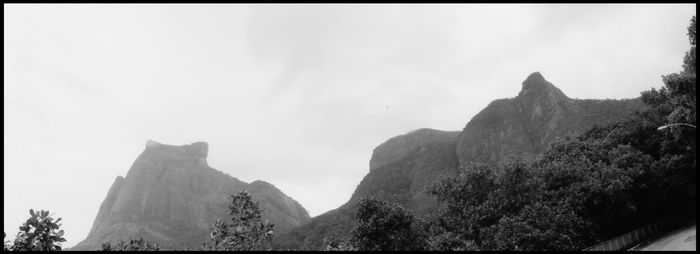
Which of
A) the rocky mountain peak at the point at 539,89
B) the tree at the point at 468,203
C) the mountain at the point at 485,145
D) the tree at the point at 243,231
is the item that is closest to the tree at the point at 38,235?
the tree at the point at 243,231

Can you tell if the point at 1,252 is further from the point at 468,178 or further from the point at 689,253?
the point at 689,253

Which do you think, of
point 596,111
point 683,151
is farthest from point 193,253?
point 596,111

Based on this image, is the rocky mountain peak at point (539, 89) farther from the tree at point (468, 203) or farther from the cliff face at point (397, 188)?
the tree at point (468, 203)

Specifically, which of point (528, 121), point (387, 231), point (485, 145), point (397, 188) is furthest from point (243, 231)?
point (528, 121)

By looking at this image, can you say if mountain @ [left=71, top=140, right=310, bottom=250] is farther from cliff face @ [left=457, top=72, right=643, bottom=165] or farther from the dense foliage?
the dense foliage

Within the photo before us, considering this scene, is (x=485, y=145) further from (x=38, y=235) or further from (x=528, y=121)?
(x=38, y=235)

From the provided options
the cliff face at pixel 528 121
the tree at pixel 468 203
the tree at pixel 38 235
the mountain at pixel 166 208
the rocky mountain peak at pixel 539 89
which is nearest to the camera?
the tree at pixel 38 235

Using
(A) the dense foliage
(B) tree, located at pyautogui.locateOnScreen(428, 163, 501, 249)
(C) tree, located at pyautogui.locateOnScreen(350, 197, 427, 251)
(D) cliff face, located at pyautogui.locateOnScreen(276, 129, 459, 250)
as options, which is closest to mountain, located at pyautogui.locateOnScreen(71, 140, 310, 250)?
(D) cliff face, located at pyautogui.locateOnScreen(276, 129, 459, 250)
